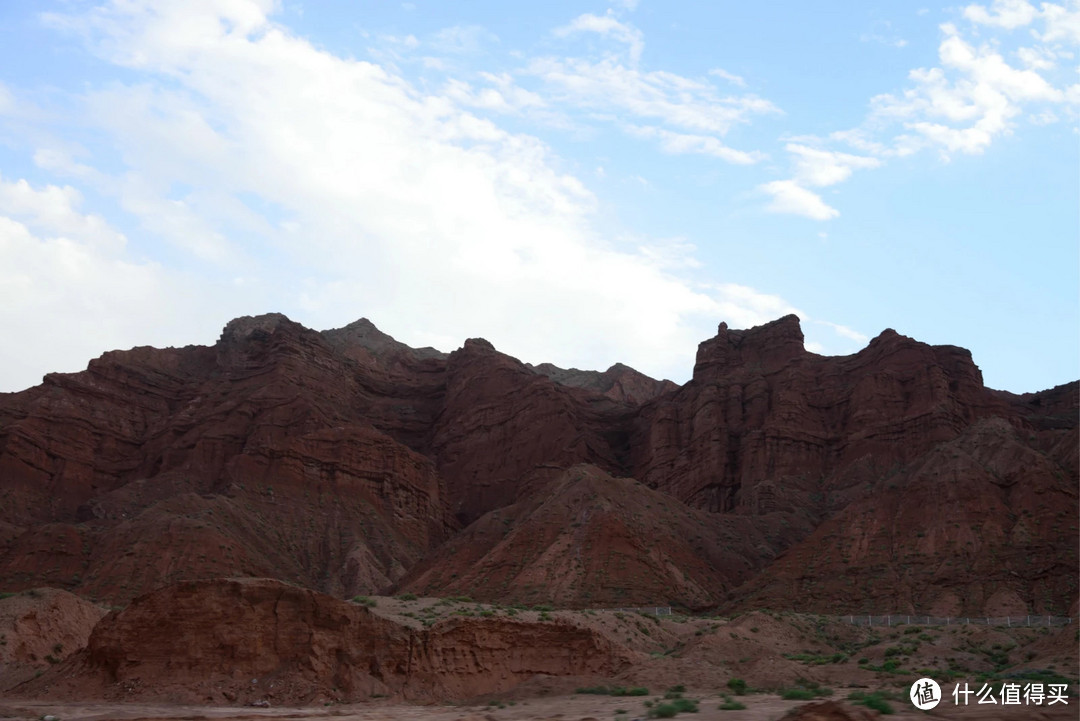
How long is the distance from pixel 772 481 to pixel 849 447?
10.0m

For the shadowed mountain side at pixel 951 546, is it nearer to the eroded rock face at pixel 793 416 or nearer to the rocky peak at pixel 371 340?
the eroded rock face at pixel 793 416

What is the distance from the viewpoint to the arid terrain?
119 feet

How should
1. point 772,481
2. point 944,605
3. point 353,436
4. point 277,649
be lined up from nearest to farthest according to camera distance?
point 277,649 < point 944,605 < point 772,481 < point 353,436

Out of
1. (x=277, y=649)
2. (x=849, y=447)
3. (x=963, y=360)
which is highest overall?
(x=963, y=360)

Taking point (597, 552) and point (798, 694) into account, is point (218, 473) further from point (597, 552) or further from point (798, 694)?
point (798, 694)

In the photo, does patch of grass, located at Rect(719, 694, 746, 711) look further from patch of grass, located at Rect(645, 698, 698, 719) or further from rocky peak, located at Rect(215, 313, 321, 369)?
rocky peak, located at Rect(215, 313, 321, 369)

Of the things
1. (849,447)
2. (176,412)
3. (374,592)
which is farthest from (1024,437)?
(176,412)

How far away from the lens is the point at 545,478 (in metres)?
124

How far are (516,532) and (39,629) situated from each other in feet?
140

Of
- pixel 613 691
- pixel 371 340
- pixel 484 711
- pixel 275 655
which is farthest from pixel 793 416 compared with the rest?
pixel 484 711

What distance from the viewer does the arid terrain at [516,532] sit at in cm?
3612

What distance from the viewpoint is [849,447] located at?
113375mm

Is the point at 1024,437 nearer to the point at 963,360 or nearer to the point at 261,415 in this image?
the point at 963,360

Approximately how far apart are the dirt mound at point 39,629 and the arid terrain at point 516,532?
16 centimetres
